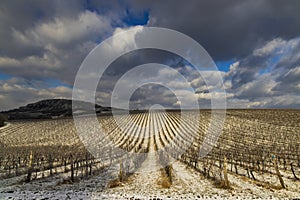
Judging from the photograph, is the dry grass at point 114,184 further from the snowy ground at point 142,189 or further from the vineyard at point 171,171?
the snowy ground at point 142,189

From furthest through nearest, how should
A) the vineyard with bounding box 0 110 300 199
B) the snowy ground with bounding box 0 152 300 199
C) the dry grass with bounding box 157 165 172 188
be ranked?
the dry grass with bounding box 157 165 172 188 < the vineyard with bounding box 0 110 300 199 < the snowy ground with bounding box 0 152 300 199

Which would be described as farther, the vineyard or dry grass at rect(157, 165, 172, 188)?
dry grass at rect(157, 165, 172, 188)

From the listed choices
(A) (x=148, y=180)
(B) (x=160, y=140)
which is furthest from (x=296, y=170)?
(B) (x=160, y=140)

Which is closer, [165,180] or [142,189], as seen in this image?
[142,189]

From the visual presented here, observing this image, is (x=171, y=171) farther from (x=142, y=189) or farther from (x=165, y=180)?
(x=142, y=189)

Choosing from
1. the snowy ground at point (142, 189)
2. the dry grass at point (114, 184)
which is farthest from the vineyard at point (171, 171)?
the dry grass at point (114, 184)

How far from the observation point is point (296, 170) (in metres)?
22.8

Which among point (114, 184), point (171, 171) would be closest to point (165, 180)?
point (171, 171)

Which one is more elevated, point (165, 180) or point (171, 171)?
point (171, 171)

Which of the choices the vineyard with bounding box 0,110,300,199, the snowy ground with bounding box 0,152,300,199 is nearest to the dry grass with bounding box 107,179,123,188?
the vineyard with bounding box 0,110,300,199

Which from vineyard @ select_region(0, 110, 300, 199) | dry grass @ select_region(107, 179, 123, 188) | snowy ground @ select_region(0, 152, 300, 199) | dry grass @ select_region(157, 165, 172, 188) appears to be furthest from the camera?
dry grass @ select_region(157, 165, 172, 188)

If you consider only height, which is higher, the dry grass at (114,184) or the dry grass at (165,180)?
the dry grass at (114,184)

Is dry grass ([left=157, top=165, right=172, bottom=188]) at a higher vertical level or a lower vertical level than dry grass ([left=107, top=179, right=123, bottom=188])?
lower

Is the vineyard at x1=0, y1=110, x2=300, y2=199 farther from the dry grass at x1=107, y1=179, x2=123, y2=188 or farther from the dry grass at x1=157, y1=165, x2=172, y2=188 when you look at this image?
the dry grass at x1=107, y1=179, x2=123, y2=188
